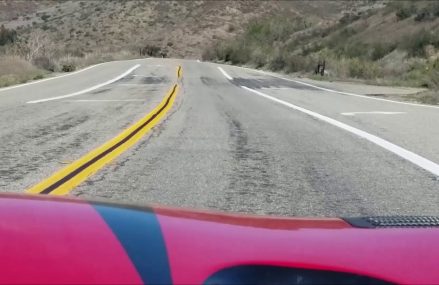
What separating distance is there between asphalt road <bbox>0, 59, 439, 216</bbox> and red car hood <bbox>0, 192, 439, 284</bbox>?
322 centimetres

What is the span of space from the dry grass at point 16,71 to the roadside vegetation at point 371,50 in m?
14.3

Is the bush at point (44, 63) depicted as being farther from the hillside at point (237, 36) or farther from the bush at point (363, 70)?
the bush at point (363, 70)

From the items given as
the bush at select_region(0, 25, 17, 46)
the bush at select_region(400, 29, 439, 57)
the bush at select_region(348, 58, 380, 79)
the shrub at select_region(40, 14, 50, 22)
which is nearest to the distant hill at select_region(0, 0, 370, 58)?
the shrub at select_region(40, 14, 50, 22)

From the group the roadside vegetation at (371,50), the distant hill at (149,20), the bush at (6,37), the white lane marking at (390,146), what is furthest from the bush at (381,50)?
the distant hill at (149,20)

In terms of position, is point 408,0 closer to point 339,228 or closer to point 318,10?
point 339,228

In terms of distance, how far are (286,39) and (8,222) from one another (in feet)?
235

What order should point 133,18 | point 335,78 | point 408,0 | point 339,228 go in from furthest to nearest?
1. point 133,18
2. point 408,0
3. point 335,78
4. point 339,228

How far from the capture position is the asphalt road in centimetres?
672

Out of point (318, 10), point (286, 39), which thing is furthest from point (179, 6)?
point (286, 39)

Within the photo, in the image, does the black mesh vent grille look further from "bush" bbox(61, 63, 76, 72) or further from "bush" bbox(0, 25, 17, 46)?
"bush" bbox(0, 25, 17, 46)

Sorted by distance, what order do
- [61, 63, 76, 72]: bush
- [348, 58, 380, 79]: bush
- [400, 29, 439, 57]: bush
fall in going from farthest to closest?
[400, 29, 439, 57]: bush, [61, 63, 76, 72]: bush, [348, 58, 380, 79]: bush

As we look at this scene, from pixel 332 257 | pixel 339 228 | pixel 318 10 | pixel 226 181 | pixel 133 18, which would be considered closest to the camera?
pixel 332 257

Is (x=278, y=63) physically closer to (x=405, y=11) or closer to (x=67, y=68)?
(x=405, y=11)

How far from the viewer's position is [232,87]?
26.5 metres
